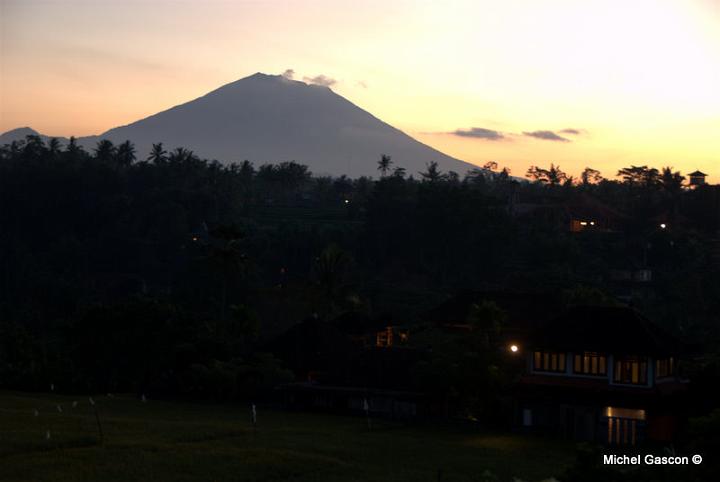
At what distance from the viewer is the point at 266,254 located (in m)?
116

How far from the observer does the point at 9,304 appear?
103438 mm

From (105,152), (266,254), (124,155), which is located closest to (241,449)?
(266,254)

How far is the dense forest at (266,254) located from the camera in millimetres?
64062

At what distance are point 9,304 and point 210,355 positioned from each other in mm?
53237

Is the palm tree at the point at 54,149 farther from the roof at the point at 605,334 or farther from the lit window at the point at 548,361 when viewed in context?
the roof at the point at 605,334

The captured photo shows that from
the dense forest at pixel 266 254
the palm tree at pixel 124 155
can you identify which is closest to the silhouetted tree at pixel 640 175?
the dense forest at pixel 266 254

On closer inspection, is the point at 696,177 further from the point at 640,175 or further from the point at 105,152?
the point at 105,152

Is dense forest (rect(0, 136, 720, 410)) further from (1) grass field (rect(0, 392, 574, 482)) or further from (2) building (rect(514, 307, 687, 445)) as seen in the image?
(2) building (rect(514, 307, 687, 445))

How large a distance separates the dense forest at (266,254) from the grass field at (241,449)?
1455cm

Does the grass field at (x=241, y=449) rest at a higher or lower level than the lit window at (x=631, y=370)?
lower

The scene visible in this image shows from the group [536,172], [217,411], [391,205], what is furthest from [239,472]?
[536,172]

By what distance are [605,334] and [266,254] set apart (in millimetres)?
71997

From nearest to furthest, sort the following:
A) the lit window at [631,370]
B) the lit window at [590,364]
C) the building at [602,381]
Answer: the building at [602,381] < the lit window at [631,370] < the lit window at [590,364]

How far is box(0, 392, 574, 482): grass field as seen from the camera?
32.6m
